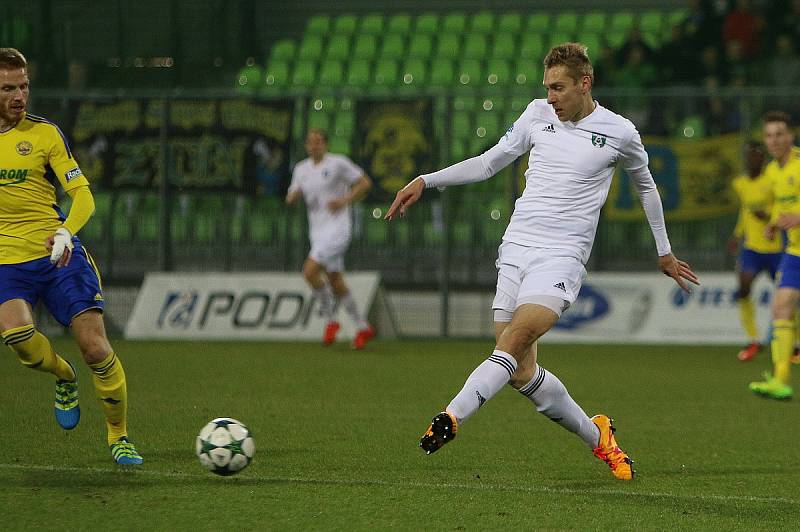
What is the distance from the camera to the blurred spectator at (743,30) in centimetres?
1930

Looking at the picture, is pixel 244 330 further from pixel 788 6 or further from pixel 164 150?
pixel 788 6

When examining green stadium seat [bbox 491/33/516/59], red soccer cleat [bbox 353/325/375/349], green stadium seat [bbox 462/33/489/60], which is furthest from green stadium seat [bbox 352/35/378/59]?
red soccer cleat [bbox 353/325/375/349]

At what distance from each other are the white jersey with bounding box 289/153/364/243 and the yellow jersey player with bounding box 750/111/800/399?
5.32 meters

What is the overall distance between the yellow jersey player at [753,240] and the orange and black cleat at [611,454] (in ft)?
24.2

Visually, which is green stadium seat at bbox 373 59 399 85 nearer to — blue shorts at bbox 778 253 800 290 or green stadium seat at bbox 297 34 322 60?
green stadium seat at bbox 297 34 322 60

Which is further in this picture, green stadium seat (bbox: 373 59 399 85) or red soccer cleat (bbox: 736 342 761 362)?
green stadium seat (bbox: 373 59 399 85)

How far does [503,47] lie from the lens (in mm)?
21438

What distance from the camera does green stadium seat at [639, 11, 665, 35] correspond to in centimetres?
2127

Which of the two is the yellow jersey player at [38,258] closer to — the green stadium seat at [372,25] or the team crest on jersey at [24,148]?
the team crest on jersey at [24,148]

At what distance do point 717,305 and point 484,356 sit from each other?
329 cm

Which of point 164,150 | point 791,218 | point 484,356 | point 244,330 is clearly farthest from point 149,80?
point 791,218

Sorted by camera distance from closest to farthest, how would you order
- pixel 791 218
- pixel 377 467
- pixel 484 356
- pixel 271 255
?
pixel 377 467
pixel 791 218
pixel 484 356
pixel 271 255

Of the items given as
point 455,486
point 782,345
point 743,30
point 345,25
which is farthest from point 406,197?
point 345,25

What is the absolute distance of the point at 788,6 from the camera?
1988 centimetres
